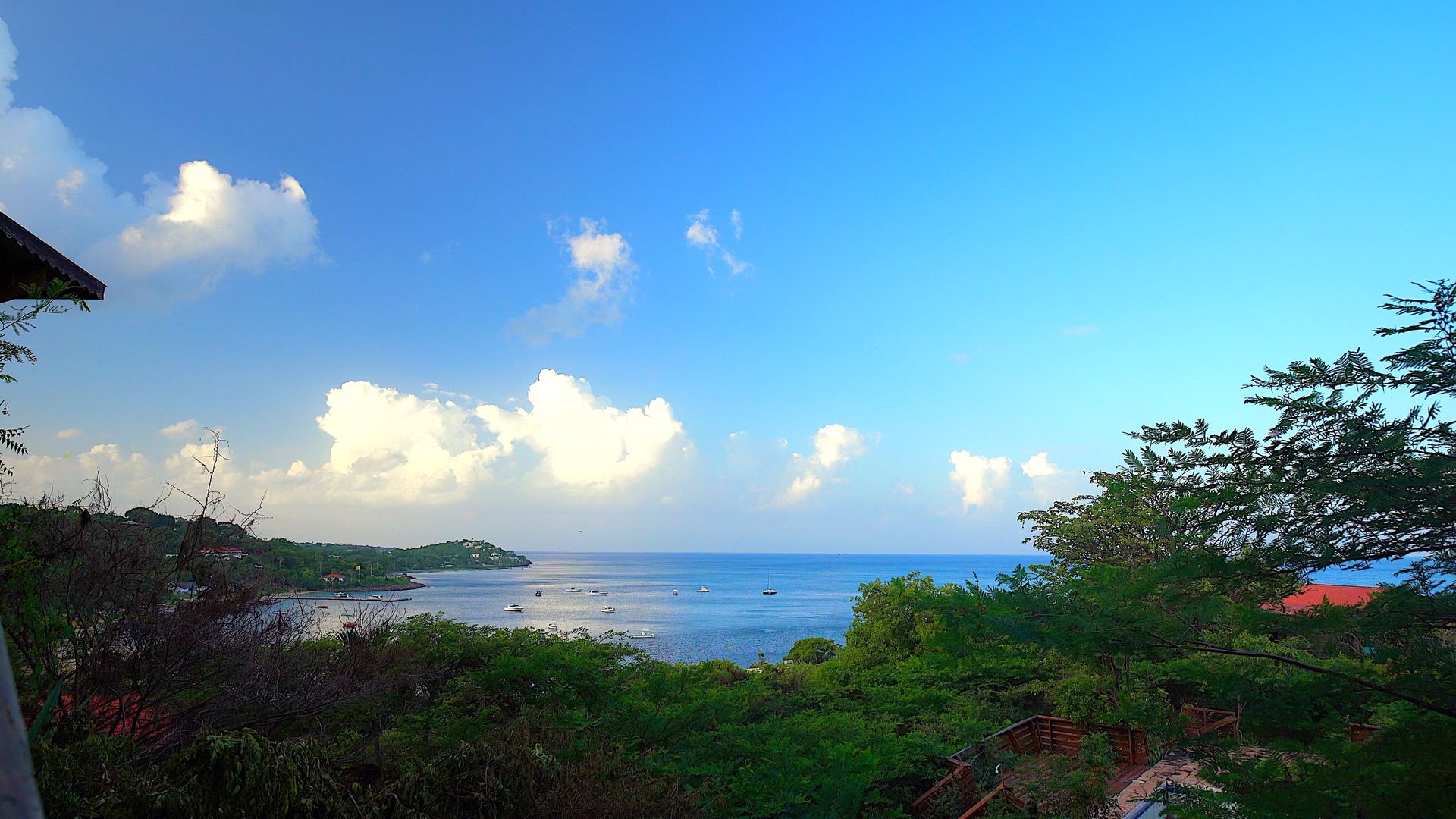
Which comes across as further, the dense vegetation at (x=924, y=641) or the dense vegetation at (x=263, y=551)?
the dense vegetation at (x=263, y=551)

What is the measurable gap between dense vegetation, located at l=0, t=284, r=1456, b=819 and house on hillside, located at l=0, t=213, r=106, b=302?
230 centimetres

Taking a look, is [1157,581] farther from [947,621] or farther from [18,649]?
[18,649]

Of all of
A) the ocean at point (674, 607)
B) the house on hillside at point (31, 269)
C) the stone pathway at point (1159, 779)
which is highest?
the house on hillside at point (31, 269)

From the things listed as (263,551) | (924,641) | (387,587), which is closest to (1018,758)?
(924,641)

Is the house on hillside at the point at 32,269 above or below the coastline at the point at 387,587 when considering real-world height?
above

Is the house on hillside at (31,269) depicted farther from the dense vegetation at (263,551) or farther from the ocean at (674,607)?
the ocean at (674,607)

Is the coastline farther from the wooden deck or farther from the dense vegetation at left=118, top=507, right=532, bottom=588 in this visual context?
the wooden deck

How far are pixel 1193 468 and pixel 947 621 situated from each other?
11.8ft

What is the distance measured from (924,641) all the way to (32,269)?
8.68m

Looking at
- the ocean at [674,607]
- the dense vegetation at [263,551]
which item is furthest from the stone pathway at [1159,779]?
the dense vegetation at [263,551]

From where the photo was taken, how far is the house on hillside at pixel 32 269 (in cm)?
525

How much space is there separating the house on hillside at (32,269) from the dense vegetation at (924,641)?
230 cm

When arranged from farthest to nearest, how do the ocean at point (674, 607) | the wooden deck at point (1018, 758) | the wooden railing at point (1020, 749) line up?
1. the ocean at point (674, 607)
2. the wooden railing at point (1020, 749)
3. the wooden deck at point (1018, 758)

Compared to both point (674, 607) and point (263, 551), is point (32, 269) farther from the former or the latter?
point (674, 607)
